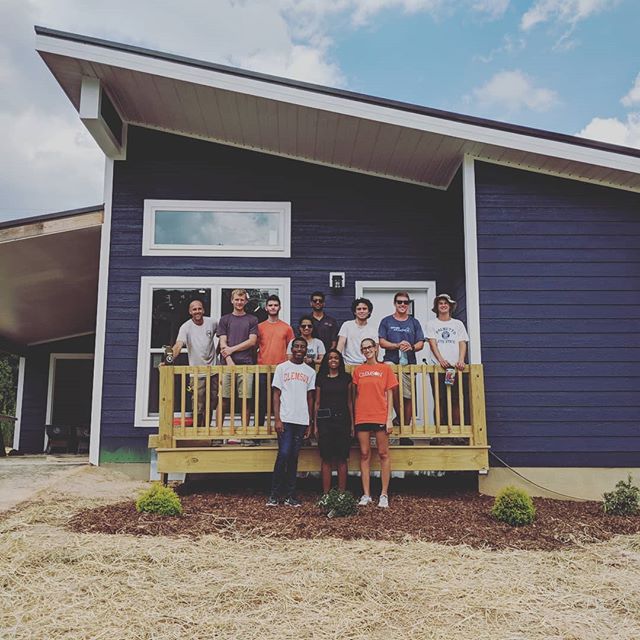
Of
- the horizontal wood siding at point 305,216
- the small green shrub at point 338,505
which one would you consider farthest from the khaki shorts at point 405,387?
the horizontal wood siding at point 305,216

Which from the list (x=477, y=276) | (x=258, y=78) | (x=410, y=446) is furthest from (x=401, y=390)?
(x=258, y=78)

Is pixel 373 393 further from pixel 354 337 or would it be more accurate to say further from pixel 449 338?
pixel 449 338

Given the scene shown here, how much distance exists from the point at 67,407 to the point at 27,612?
10007 millimetres

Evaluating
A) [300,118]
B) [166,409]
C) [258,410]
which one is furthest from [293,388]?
[300,118]

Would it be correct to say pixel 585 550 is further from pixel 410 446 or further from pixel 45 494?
pixel 45 494

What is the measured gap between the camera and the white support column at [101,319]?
6797 mm

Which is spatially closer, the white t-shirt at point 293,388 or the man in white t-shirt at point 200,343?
the white t-shirt at point 293,388

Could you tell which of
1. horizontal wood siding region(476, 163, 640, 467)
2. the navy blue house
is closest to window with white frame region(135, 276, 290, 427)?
the navy blue house

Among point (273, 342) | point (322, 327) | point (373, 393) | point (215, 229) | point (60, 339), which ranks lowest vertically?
point (373, 393)

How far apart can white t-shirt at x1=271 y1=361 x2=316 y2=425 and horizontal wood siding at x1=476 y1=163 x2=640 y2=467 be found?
1839 millimetres

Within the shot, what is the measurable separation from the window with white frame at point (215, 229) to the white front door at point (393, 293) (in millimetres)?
974

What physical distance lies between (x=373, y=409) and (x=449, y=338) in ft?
3.43

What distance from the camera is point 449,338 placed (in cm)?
578

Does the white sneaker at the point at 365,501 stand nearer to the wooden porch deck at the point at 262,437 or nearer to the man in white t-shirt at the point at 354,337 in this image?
the wooden porch deck at the point at 262,437
